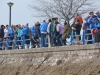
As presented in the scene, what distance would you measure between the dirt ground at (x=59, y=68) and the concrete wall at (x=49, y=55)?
28 centimetres

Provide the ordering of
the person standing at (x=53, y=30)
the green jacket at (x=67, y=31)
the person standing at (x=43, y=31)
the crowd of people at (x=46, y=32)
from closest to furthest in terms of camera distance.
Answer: the crowd of people at (x=46, y=32), the green jacket at (x=67, y=31), the person standing at (x=53, y=30), the person standing at (x=43, y=31)

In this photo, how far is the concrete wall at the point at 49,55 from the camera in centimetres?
2322

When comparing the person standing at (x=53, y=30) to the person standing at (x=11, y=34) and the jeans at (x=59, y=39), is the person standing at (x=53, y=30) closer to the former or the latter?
the jeans at (x=59, y=39)

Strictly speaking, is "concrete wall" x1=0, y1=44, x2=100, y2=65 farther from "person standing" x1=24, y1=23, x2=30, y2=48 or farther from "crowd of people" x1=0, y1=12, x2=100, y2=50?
"person standing" x1=24, y1=23, x2=30, y2=48

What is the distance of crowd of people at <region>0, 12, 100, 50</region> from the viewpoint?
24069 mm

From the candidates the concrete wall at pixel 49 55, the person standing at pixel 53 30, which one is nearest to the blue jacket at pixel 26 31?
the concrete wall at pixel 49 55

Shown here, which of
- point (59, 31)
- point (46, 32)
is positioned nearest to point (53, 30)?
point (59, 31)

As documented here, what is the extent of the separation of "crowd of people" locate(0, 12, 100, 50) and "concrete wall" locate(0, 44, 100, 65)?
586 mm

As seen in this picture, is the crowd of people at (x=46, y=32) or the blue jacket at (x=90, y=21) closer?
the blue jacket at (x=90, y=21)

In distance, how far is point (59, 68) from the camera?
79.4 feet

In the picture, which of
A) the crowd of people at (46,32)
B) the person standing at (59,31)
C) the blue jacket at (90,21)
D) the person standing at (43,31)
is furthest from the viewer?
the person standing at (43,31)

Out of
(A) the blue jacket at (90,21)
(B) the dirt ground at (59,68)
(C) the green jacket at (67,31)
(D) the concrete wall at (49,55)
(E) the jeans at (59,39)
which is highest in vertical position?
(A) the blue jacket at (90,21)

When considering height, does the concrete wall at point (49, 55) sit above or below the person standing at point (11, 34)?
below

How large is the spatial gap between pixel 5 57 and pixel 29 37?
2667 mm
